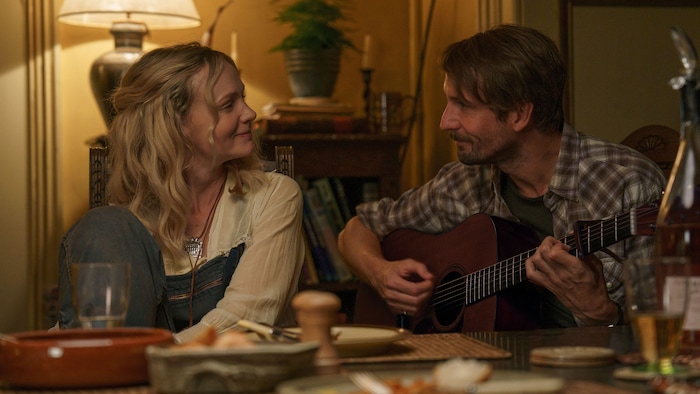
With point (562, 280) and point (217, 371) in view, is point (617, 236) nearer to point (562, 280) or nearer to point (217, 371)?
point (562, 280)

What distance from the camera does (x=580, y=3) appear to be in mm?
2799

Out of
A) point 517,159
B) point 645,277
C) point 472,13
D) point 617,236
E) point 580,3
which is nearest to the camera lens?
point 645,277

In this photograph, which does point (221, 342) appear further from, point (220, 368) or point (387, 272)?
point (387, 272)

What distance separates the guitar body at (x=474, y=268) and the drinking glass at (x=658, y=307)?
1011mm

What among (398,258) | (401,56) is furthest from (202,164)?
(401,56)

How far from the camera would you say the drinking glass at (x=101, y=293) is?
45.4 inches

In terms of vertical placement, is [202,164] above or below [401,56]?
below

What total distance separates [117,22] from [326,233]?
35.8 inches

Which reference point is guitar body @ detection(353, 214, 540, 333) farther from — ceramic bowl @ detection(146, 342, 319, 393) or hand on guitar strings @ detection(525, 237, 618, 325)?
ceramic bowl @ detection(146, 342, 319, 393)

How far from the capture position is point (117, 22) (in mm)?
3160

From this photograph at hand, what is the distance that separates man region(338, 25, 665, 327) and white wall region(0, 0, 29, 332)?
141 cm

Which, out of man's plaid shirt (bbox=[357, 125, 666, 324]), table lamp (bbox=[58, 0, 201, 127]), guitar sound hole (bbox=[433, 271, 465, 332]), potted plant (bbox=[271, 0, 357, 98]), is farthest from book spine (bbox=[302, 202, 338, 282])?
guitar sound hole (bbox=[433, 271, 465, 332])

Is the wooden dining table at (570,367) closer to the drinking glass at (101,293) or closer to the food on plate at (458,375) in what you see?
the food on plate at (458,375)

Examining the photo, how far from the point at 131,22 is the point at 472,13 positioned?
1.04 m
